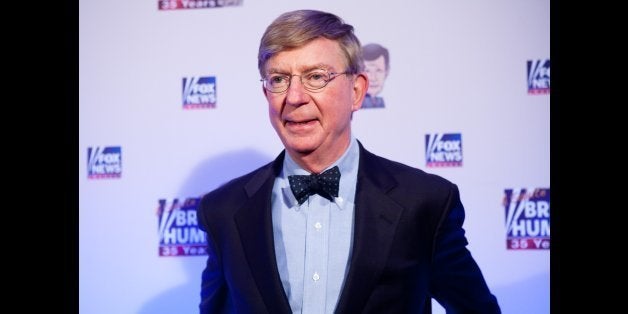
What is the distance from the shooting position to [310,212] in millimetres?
1759

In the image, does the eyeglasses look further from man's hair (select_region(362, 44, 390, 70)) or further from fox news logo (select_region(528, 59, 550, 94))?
fox news logo (select_region(528, 59, 550, 94))

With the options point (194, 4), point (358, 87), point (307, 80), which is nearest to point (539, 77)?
point (358, 87)

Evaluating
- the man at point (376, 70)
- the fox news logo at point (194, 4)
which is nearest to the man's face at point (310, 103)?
the man at point (376, 70)

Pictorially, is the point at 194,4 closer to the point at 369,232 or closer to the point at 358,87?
the point at 358,87

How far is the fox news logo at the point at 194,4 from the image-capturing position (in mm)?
2770

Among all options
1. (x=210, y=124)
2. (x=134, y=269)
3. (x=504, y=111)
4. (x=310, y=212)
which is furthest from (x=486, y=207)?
(x=134, y=269)

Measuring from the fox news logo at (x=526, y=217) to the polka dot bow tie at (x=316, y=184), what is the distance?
1.23 metres

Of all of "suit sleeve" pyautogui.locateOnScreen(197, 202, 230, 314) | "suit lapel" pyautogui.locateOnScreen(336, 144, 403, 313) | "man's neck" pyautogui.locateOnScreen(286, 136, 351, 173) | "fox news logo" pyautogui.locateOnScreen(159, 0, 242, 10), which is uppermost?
"fox news logo" pyautogui.locateOnScreen(159, 0, 242, 10)

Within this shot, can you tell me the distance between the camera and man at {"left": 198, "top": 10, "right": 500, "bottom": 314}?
164 centimetres

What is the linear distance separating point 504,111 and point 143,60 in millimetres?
1923

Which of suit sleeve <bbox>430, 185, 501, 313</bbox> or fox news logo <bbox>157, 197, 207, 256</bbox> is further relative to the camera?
fox news logo <bbox>157, 197, 207, 256</bbox>

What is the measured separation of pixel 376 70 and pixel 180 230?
52.5 inches

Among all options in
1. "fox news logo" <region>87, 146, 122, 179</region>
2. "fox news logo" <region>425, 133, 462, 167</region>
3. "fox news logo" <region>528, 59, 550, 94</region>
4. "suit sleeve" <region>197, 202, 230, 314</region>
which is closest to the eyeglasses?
"suit sleeve" <region>197, 202, 230, 314</region>
